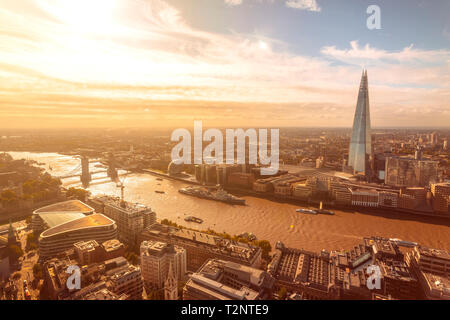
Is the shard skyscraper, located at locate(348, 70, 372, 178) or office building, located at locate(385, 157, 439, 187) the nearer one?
office building, located at locate(385, 157, 439, 187)

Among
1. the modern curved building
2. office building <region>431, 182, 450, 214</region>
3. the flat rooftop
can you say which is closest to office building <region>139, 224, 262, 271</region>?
Answer: the modern curved building

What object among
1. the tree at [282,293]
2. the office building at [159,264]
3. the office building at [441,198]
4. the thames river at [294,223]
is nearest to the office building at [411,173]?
the office building at [441,198]

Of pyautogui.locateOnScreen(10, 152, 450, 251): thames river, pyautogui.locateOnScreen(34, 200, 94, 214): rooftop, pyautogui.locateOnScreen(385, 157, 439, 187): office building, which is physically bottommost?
pyautogui.locateOnScreen(10, 152, 450, 251): thames river

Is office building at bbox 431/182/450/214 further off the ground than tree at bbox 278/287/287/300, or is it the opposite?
office building at bbox 431/182/450/214

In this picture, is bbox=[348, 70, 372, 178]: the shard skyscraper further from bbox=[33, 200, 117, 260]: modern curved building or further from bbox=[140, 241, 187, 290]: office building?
bbox=[33, 200, 117, 260]: modern curved building
